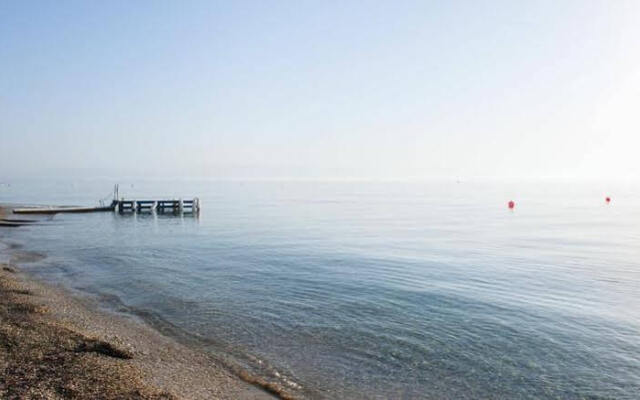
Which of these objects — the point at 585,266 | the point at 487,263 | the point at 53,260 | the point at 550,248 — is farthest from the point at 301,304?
the point at 550,248

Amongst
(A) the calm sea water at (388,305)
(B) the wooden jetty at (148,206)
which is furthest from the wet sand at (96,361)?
(B) the wooden jetty at (148,206)

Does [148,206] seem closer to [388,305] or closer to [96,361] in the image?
[388,305]

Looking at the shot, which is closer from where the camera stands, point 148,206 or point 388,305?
point 388,305

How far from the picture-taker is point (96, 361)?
34.0 feet

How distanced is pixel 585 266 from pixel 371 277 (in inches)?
555

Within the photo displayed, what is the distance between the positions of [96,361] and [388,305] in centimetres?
1097

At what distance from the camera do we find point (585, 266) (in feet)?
93.6

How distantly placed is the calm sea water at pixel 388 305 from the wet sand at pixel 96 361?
108 cm

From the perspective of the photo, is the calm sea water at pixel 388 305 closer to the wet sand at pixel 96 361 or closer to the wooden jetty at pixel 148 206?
the wet sand at pixel 96 361

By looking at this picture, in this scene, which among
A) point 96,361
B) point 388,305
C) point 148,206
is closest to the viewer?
point 96,361

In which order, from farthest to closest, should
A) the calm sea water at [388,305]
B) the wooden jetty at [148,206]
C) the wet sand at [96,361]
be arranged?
the wooden jetty at [148,206] → the calm sea water at [388,305] → the wet sand at [96,361]

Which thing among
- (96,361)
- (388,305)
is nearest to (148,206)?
(388,305)

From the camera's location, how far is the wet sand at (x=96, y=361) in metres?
8.73

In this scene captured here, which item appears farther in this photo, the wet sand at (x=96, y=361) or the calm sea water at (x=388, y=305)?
the calm sea water at (x=388, y=305)
